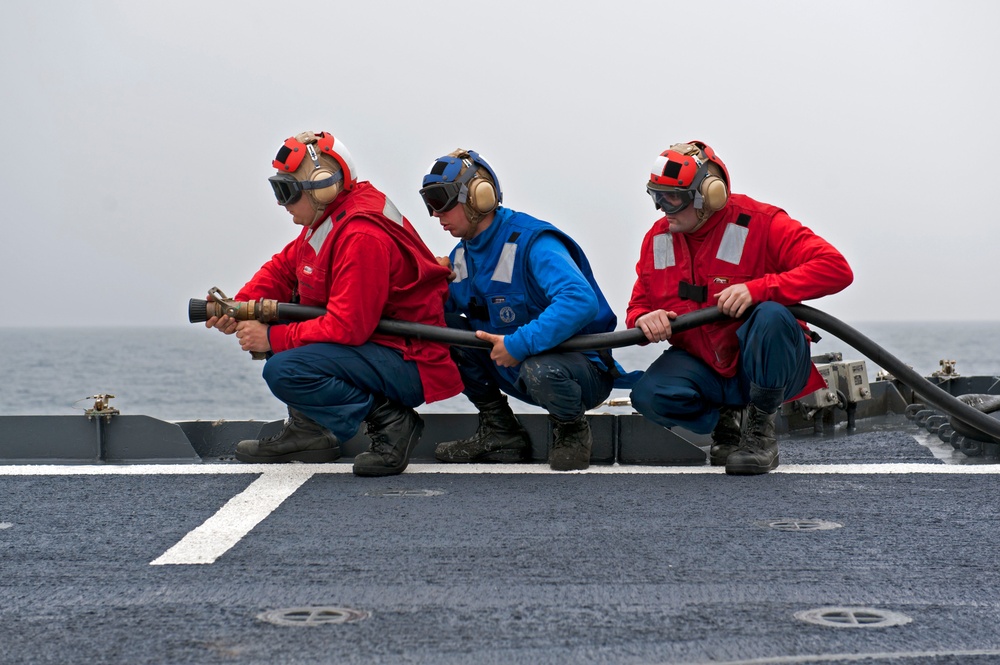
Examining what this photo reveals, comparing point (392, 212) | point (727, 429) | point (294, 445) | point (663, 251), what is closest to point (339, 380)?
point (294, 445)

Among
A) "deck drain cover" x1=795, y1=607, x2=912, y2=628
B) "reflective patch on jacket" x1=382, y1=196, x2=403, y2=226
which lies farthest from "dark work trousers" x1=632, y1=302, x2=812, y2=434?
"deck drain cover" x1=795, y1=607, x2=912, y2=628

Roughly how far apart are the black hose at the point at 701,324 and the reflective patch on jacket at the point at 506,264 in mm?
225

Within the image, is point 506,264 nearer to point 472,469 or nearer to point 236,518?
point 472,469

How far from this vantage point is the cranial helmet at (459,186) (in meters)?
3.57

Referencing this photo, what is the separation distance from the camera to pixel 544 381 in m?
3.52

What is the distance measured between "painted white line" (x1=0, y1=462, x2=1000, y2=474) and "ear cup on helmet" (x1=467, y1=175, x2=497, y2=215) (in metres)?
0.88

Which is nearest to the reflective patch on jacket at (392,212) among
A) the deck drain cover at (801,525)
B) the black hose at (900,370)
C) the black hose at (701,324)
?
the black hose at (701,324)

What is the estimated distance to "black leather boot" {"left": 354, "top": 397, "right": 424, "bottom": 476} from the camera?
3.53m

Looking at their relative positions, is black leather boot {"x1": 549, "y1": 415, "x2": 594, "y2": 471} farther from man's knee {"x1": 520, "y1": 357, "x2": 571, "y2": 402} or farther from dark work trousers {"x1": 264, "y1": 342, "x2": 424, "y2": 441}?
dark work trousers {"x1": 264, "y1": 342, "x2": 424, "y2": 441}

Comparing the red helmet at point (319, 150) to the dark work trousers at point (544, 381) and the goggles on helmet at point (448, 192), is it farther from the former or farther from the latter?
the dark work trousers at point (544, 381)

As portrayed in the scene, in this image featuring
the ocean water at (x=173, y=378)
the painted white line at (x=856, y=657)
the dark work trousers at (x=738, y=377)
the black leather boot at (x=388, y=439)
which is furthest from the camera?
the ocean water at (x=173, y=378)

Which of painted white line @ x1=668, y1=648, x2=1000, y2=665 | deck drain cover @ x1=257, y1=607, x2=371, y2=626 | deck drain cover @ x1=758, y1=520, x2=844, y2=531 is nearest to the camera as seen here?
painted white line @ x1=668, y1=648, x2=1000, y2=665

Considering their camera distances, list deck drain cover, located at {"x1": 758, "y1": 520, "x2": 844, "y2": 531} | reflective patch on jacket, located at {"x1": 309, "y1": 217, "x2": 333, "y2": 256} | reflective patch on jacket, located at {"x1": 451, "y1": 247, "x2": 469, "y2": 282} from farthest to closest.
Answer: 1. reflective patch on jacket, located at {"x1": 451, "y1": 247, "x2": 469, "y2": 282}
2. reflective patch on jacket, located at {"x1": 309, "y1": 217, "x2": 333, "y2": 256}
3. deck drain cover, located at {"x1": 758, "y1": 520, "x2": 844, "y2": 531}

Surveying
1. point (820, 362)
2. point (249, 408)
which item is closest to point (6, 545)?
point (820, 362)
